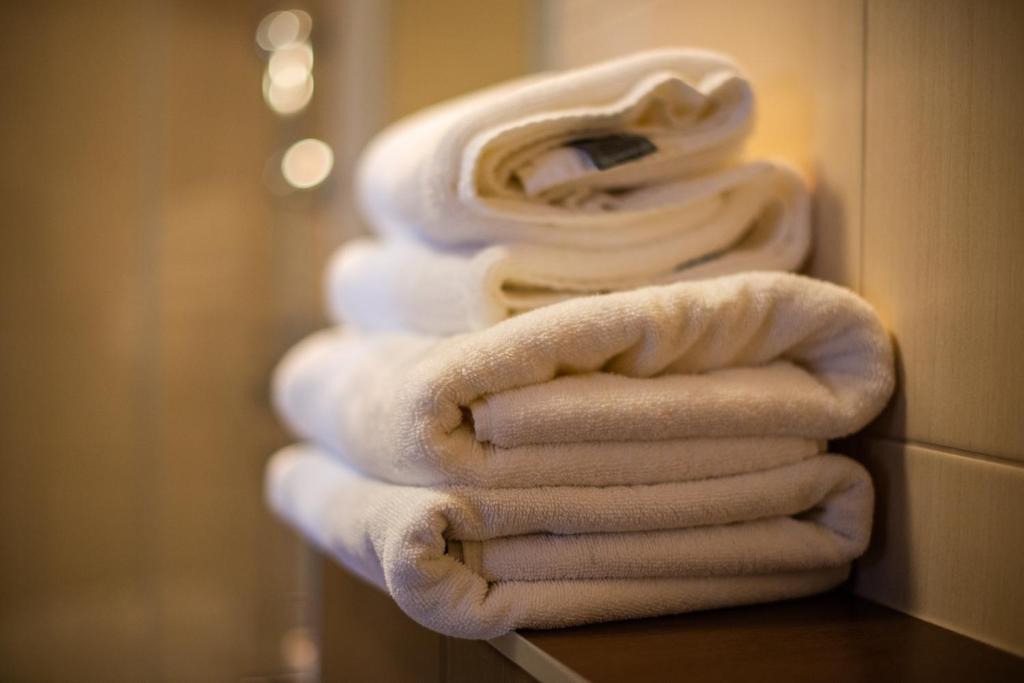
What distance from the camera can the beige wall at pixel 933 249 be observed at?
21.6 inches

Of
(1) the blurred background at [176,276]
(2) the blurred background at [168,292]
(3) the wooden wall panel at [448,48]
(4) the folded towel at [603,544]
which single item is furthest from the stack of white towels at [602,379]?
(2) the blurred background at [168,292]

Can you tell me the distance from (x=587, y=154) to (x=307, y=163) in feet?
3.18

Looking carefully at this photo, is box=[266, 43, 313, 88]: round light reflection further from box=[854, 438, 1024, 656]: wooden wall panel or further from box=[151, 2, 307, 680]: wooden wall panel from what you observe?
box=[854, 438, 1024, 656]: wooden wall panel

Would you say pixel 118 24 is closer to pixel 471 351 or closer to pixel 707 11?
pixel 707 11

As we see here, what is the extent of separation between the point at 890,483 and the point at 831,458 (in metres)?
0.04

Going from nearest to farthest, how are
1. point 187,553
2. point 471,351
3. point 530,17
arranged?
point 471,351
point 530,17
point 187,553

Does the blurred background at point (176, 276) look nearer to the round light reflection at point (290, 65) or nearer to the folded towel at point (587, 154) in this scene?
the round light reflection at point (290, 65)

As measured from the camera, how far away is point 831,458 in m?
0.64

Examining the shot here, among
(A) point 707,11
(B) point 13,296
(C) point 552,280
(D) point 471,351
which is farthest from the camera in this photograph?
(B) point 13,296

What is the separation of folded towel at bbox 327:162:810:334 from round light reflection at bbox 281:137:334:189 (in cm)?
86

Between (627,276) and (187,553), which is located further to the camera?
(187,553)

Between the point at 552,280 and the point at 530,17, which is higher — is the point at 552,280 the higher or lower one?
the lower one

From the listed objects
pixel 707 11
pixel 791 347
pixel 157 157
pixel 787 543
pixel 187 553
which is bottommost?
pixel 187 553

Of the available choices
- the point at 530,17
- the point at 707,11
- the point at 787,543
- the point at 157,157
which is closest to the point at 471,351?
the point at 787,543
